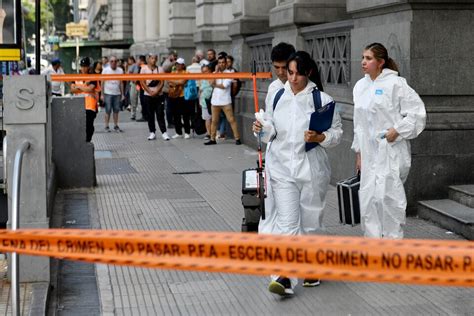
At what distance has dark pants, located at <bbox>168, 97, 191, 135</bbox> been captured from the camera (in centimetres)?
2067

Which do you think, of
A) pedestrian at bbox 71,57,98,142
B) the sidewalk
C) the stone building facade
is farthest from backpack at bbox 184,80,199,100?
the stone building facade

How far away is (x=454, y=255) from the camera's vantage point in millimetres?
4000

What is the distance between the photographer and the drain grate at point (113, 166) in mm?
14953

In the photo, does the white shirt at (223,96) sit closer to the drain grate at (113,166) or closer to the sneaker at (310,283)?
the drain grate at (113,166)

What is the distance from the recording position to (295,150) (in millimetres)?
7559

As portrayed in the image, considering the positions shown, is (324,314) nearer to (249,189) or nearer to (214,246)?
(249,189)

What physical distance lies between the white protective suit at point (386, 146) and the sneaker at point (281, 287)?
1136 mm

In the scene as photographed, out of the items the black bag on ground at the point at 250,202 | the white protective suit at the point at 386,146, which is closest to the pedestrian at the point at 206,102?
the black bag on ground at the point at 250,202

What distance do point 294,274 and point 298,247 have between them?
0.13 m

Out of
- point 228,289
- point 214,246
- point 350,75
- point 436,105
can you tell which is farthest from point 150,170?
point 214,246

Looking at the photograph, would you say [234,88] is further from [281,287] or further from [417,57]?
[281,287]

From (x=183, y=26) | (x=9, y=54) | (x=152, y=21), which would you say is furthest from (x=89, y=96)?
(x=152, y=21)

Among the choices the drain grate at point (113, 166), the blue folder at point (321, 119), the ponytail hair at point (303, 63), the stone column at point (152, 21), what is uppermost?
the stone column at point (152, 21)

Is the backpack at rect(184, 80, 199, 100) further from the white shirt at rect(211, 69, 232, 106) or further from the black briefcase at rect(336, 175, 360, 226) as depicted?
the black briefcase at rect(336, 175, 360, 226)
